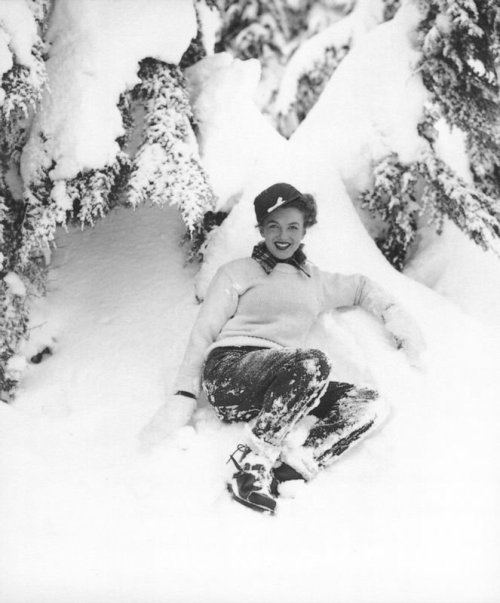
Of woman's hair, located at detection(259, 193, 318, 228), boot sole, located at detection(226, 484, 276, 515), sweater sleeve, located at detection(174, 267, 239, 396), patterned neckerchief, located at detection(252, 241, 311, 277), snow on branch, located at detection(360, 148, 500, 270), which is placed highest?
snow on branch, located at detection(360, 148, 500, 270)

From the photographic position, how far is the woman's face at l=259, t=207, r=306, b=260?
3.04 m

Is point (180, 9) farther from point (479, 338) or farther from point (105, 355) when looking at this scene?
point (479, 338)

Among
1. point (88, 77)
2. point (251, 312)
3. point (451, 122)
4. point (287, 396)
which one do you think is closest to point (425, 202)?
point (451, 122)

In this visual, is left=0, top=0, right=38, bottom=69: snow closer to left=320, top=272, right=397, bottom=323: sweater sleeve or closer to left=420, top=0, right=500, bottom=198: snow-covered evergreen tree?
left=320, top=272, right=397, bottom=323: sweater sleeve

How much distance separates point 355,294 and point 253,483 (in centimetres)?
136

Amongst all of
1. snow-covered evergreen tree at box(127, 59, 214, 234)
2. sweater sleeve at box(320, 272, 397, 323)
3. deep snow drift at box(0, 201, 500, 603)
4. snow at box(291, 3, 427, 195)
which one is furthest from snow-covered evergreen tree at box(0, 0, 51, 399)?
snow at box(291, 3, 427, 195)

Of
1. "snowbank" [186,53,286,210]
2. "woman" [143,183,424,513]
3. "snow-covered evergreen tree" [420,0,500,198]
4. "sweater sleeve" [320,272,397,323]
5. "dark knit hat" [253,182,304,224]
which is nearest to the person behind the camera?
"woman" [143,183,424,513]

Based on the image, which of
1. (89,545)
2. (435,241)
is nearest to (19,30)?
(89,545)

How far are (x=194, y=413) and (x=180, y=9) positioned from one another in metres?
2.45

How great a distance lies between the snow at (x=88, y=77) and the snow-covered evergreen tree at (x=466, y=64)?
1.86 m

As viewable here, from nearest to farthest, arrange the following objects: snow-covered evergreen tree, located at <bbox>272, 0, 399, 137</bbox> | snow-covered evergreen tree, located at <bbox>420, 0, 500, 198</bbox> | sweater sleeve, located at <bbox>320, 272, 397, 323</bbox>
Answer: sweater sleeve, located at <bbox>320, 272, 397, 323</bbox>
snow-covered evergreen tree, located at <bbox>420, 0, 500, 198</bbox>
snow-covered evergreen tree, located at <bbox>272, 0, 399, 137</bbox>

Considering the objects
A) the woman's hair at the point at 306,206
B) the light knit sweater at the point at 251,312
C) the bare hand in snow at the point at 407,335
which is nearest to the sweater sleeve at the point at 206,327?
the light knit sweater at the point at 251,312

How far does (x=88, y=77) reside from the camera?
3.18 m

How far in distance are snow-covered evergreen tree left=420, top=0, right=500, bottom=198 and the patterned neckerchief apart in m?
1.67
